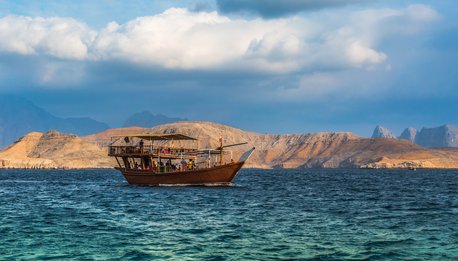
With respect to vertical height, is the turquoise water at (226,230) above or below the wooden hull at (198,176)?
below

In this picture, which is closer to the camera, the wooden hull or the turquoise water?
the turquoise water

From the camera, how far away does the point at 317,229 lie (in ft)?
120

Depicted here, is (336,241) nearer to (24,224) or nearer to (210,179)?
(24,224)

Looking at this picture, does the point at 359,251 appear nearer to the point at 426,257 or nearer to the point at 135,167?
the point at 426,257

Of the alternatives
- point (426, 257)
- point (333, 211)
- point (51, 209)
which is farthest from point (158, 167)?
point (426, 257)

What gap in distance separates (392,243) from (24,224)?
985 inches

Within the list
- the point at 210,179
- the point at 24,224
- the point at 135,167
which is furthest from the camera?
the point at 135,167

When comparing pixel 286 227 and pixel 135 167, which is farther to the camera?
pixel 135 167

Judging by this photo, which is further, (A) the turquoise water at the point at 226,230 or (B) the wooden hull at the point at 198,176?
(B) the wooden hull at the point at 198,176

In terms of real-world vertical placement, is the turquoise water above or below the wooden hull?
below

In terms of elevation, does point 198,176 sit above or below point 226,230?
above

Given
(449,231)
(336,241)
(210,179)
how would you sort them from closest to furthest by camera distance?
(336,241) < (449,231) < (210,179)

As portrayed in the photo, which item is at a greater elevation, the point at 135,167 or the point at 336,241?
the point at 135,167

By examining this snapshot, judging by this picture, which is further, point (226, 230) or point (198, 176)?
point (198, 176)
